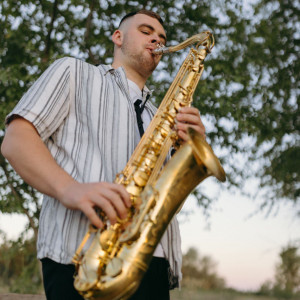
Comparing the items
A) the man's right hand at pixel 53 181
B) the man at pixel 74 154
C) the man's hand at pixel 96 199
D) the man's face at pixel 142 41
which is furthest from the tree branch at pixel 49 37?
the man's hand at pixel 96 199

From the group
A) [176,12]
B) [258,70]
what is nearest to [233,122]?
[258,70]

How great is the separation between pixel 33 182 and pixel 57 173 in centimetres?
12

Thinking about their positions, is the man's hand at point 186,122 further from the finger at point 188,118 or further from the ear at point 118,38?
the ear at point 118,38

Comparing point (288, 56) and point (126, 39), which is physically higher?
point (288, 56)

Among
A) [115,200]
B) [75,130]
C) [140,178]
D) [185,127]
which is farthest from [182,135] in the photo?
[115,200]

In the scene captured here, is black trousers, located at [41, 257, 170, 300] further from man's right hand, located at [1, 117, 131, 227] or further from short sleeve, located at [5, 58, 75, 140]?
short sleeve, located at [5, 58, 75, 140]

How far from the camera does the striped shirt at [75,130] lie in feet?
5.57

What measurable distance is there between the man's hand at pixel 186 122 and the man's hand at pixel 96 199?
0.65 metres

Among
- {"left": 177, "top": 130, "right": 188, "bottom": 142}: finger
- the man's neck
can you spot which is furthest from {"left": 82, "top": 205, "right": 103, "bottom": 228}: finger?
the man's neck

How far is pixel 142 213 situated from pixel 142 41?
4.96ft

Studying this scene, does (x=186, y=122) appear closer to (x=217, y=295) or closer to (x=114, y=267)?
(x=114, y=267)

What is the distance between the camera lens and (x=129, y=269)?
155 cm

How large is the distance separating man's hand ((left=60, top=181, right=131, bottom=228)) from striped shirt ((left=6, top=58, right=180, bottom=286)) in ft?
0.75

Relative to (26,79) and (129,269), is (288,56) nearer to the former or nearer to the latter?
(26,79)
